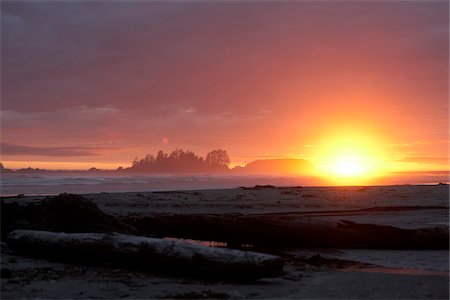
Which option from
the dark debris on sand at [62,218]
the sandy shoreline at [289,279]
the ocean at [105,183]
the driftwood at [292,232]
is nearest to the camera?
Result: the sandy shoreline at [289,279]

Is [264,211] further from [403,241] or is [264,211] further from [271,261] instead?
[271,261]

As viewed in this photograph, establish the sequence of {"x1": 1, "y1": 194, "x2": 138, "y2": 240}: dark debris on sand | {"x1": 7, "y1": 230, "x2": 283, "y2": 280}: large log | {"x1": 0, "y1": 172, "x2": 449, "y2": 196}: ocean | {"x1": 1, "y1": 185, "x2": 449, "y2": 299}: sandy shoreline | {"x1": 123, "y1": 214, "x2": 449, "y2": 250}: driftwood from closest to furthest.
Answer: {"x1": 1, "y1": 185, "x2": 449, "y2": 299}: sandy shoreline < {"x1": 7, "y1": 230, "x2": 283, "y2": 280}: large log < {"x1": 123, "y1": 214, "x2": 449, "y2": 250}: driftwood < {"x1": 1, "y1": 194, "x2": 138, "y2": 240}: dark debris on sand < {"x1": 0, "y1": 172, "x2": 449, "y2": 196}: ocean

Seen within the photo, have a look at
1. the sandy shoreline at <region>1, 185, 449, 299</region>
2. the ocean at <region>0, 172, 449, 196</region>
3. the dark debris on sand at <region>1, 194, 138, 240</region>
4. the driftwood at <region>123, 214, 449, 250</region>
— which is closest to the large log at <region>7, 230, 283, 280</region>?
the sandy shoreline at <region>1, 185, 449, 299</region>

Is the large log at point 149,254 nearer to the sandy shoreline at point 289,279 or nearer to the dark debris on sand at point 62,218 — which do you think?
the sandy shoreline at point 289,279

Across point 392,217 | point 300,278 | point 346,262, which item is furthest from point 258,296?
point 392,217

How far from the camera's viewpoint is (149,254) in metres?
→ 7.70

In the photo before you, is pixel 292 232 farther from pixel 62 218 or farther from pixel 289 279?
pixel 62 218

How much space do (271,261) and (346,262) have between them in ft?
8.54

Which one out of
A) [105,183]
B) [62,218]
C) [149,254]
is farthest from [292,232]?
[105,183]

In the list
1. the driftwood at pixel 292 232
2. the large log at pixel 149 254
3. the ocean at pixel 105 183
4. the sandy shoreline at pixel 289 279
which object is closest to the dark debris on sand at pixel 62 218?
the large log at pixel 149 254

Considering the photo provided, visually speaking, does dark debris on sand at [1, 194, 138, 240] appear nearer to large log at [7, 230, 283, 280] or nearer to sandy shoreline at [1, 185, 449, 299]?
large log at [7, 230, 283, 280]

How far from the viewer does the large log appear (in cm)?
700

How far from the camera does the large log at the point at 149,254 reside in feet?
23.0

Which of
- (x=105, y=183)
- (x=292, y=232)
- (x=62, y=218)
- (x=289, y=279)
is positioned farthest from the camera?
(x=105, y=183)
